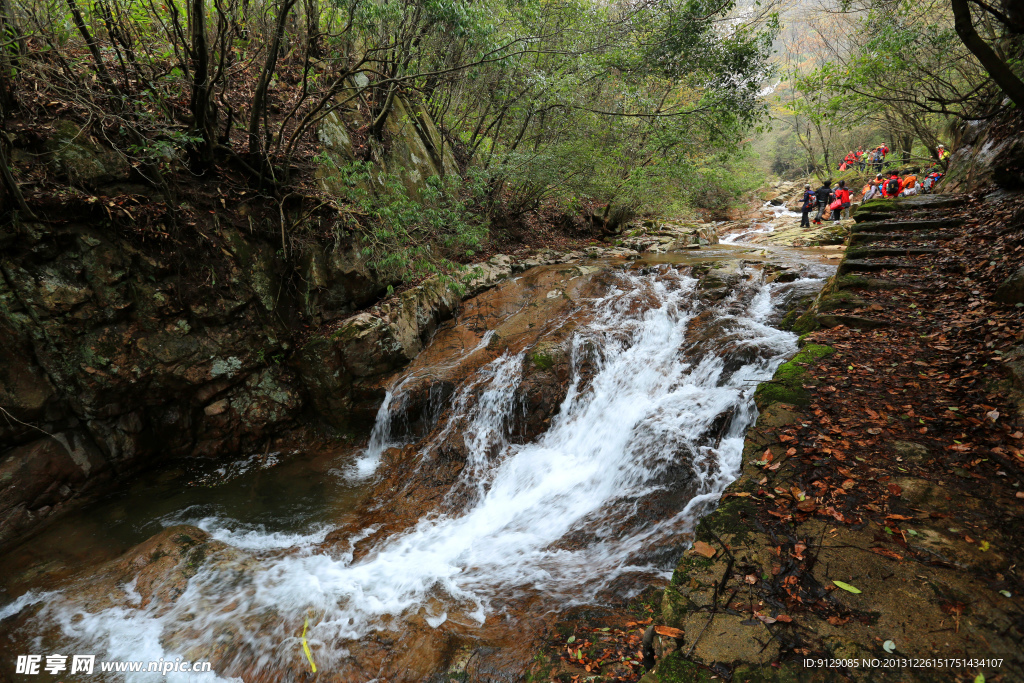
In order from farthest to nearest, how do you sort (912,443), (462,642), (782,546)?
(462,642) < (912,443) < (782,546)

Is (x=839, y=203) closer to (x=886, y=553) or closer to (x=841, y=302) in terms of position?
(x=841, y=302)

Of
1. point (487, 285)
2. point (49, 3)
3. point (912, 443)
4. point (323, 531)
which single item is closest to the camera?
point (912, 443)

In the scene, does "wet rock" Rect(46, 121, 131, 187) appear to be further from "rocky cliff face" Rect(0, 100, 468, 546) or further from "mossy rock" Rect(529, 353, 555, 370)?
"mossy rock" Rect(529, 353, 555, 370)

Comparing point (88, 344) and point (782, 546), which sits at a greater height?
point (88, 344)

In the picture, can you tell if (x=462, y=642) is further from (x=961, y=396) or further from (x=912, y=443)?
(x=961, y=396)

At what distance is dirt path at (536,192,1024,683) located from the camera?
2227mm

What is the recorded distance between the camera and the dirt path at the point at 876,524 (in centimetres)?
223

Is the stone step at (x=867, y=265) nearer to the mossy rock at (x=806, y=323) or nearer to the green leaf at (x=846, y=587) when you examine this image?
the mossy rock at (x=806, y=323)

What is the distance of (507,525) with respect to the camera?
532cm

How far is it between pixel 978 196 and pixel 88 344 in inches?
574

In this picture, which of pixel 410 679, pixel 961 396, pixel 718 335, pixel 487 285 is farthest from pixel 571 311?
pixel 410 679

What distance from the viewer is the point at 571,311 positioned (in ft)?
28.7

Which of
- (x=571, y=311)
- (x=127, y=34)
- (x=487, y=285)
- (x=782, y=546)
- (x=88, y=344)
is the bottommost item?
(x=782, y=546)

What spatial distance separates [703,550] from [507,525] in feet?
9.45
